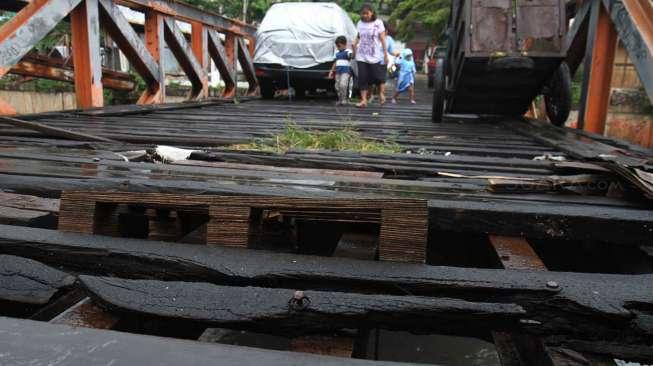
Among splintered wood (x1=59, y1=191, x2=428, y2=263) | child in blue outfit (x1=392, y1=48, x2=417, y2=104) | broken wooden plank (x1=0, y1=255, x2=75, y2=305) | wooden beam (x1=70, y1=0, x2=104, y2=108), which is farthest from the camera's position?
child in blue outfit (x1=392, y1=48, x2=417, y2=104)

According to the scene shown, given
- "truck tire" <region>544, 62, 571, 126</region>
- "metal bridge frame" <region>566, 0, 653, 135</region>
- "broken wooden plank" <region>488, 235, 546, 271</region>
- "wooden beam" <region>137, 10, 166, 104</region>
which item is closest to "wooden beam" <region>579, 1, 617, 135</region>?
"metal bridge frame" <region>566, 0, 653, 135</region>

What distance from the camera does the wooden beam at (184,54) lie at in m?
7.47

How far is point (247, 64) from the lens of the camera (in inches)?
458

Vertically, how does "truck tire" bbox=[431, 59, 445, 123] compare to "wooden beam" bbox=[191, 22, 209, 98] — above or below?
below

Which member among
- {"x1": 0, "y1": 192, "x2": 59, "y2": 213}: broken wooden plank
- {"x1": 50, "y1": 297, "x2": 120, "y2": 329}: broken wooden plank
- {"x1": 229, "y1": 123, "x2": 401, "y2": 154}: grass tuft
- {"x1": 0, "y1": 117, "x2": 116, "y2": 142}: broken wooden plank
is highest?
{"x1": 0, "y1": 117, "x2": 116, "y2": 142}: broken wooden plank

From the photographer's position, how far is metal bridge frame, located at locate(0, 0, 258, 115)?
4.60m

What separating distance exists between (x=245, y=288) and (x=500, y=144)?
10.4ft

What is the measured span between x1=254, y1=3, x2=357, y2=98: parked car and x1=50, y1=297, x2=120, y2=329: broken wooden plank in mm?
9175

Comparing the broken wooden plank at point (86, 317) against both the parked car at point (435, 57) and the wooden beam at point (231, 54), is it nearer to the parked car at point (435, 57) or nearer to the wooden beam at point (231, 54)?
the parked car at point (435, 57)

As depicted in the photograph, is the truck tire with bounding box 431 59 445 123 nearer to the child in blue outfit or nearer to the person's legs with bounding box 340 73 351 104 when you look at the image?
the person's legs with bounding box 340 73 351 104

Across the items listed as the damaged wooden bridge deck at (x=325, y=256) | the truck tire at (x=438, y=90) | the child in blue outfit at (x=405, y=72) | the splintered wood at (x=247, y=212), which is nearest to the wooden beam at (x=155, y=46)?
the truck tire at (x=438, y=90)

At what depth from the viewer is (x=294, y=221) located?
166 cm

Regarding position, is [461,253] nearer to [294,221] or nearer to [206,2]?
[294,221]

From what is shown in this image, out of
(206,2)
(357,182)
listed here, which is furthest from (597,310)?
(206,2)
